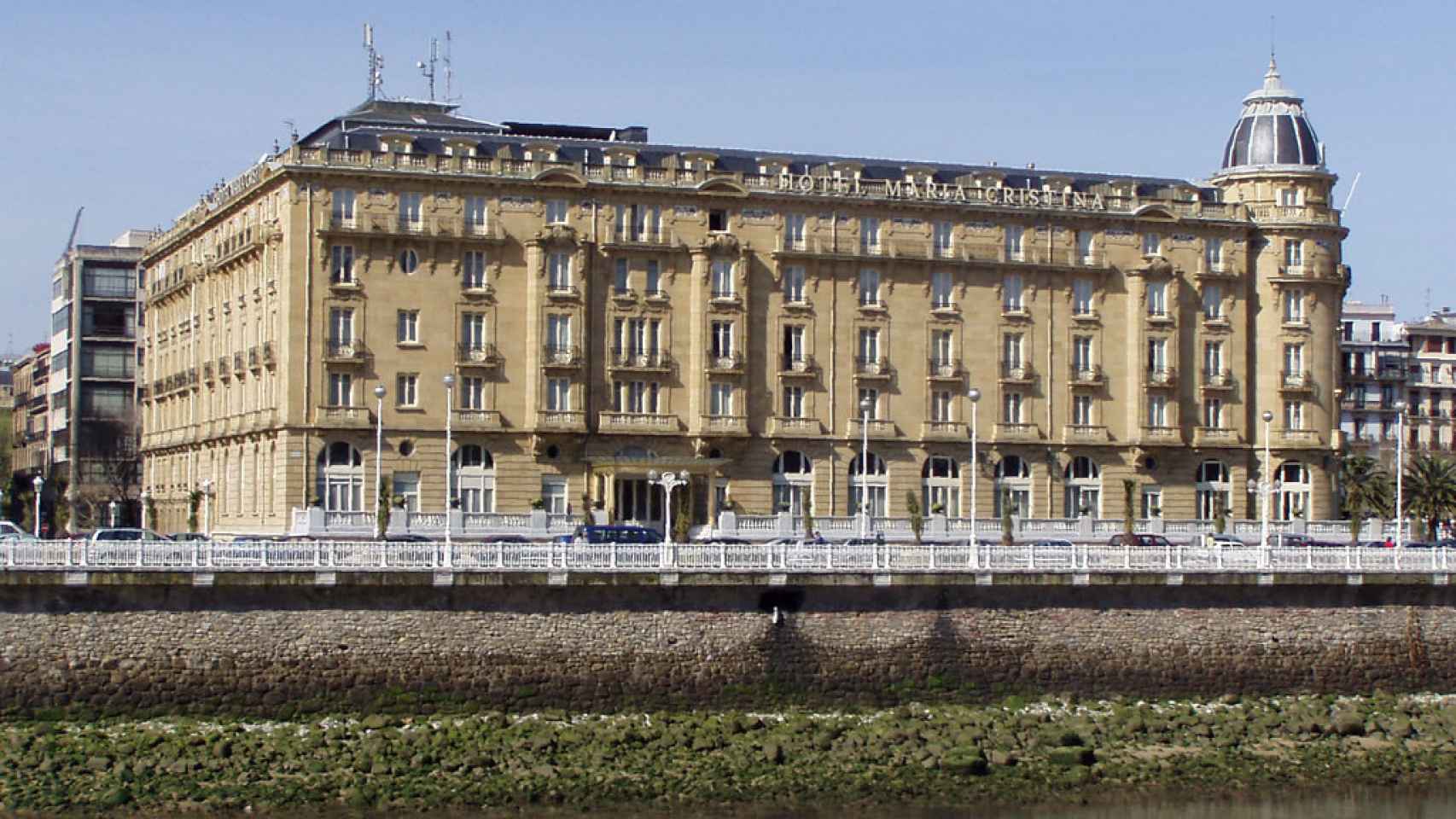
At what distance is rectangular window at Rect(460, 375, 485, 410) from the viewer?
107 meters

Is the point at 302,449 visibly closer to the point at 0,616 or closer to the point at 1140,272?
the point at 1140,272

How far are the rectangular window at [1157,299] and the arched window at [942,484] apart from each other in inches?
449

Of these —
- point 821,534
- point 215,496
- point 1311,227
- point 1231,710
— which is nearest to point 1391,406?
point 1311,227

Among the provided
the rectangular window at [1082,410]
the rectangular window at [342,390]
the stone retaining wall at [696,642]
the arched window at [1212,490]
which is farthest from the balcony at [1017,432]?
the stone retaining wall at [696,642]

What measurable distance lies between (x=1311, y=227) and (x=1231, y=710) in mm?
54950

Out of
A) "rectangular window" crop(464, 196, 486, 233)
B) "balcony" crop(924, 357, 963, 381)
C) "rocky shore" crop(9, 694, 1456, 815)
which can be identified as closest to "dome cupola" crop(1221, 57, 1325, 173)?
"balcony" crop(924, 357, 963, 381)

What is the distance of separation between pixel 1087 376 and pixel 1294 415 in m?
10.8

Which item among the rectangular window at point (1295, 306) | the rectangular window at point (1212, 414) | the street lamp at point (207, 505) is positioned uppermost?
the rectangular window at point (1295, 306)

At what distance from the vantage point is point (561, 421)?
10769 centimetres

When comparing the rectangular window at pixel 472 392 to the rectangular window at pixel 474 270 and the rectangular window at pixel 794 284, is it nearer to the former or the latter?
the rectangular window at pixel 474 270

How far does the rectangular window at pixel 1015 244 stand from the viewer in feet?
375

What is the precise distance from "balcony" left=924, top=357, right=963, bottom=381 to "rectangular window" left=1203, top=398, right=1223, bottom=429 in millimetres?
12453

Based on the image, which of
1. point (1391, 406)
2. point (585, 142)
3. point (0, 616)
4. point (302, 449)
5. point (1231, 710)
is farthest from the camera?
point (1391, 406)

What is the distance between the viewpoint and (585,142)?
4437 inches
